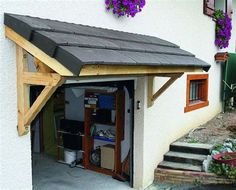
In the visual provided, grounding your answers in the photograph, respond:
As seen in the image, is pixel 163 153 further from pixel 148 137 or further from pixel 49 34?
pixel 49 34

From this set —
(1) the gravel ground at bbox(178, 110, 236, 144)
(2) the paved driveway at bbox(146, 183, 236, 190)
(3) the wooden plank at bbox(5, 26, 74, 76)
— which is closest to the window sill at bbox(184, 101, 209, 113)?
(1) the gravel ground at bbox(178, 110, 236, 144)

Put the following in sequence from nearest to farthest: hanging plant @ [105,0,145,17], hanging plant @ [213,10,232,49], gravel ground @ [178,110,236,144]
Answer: hanging plant @ [105,0,145,17], gravel ground @ [178,110,236,144], hanging plant @ [213,10,232,49]

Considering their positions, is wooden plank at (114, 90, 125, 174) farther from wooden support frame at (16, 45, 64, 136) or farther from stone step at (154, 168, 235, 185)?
wooden support frame at (16, 45, 64, 136)

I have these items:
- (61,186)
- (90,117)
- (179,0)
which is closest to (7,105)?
(61,186)

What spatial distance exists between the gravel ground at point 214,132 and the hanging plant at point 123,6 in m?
4.15

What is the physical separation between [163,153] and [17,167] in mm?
4560

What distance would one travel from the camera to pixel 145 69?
14.3ft

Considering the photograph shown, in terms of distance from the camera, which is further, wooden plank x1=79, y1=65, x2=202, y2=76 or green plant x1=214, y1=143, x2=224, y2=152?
green plant x1=214, y1=143, x2=224, y2=152

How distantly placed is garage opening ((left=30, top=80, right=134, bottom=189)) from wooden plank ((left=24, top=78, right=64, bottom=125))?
2.88m

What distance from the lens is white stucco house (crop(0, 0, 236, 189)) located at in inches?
149

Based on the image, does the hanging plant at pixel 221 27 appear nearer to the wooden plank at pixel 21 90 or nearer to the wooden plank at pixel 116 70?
the wooden plank at pixel 116 70

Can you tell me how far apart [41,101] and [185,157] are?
5016 millimetres

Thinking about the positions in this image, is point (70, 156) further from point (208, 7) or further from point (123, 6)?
point (208, 7)

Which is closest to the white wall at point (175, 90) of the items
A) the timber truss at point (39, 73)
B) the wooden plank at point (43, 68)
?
the timber truss at point (39, 73)
